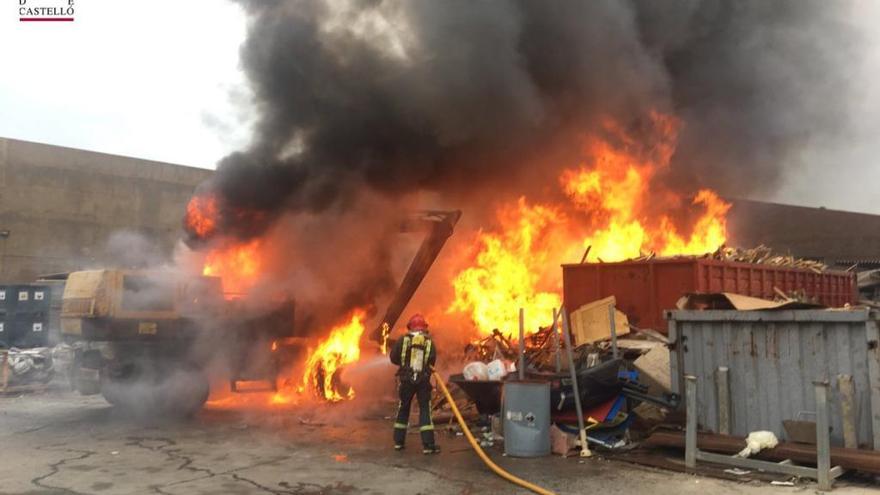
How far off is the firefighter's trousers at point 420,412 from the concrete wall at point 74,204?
14.2 meters

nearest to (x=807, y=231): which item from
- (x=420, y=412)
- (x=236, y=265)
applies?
(x=236, y=265)

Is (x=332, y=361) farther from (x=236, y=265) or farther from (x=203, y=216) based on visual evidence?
(x=203, y=216)

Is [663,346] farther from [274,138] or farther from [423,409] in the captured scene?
[274,138]

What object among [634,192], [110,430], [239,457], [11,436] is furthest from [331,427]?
[634,192]

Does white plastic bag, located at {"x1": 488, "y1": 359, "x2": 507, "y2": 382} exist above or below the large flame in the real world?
below

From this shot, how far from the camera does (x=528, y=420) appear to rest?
6848 millimetres

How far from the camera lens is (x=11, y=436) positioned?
8234 millimetres

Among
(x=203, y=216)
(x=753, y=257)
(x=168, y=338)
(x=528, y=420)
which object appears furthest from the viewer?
(x=203, y=216)

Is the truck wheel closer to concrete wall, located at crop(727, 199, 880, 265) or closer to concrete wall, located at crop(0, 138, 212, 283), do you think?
concrete wall, located at crop(0, 138, 212, 283)

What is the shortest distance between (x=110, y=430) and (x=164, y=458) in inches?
88.2

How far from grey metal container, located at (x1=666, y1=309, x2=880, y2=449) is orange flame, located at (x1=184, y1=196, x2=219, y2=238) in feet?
27.4

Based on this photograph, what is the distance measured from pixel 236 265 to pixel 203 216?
125 centimetres

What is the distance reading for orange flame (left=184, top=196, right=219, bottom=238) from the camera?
38.9 ft

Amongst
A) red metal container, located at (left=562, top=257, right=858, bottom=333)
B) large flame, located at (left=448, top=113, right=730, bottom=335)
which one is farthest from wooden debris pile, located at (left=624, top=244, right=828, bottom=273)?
large flame, located at (left=448, top=113, right=730, bottom=335)
